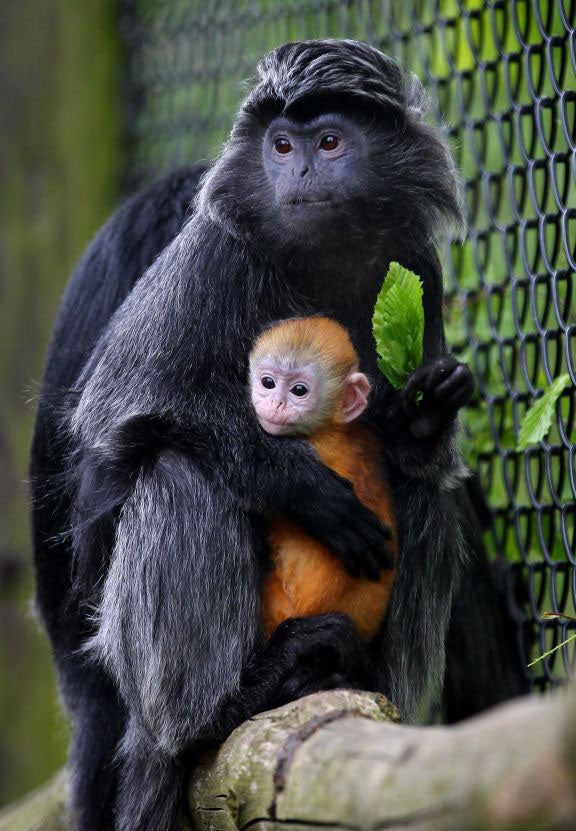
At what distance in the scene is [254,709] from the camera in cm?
324

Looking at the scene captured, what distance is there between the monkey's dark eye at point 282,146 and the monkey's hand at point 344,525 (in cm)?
96

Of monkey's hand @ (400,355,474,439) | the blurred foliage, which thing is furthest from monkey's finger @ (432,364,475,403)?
the blurred foliage

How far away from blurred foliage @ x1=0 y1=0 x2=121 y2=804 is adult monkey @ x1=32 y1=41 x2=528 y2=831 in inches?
68.0

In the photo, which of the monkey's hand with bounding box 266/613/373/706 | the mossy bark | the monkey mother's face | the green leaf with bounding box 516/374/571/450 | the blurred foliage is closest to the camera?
the mossy bark

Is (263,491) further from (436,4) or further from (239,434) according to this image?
(436,4)

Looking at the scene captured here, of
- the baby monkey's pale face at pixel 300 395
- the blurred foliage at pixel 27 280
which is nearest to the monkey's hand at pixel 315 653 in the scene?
the baby monkey's pale face at pixel 300 395

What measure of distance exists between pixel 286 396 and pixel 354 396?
0.67 ft

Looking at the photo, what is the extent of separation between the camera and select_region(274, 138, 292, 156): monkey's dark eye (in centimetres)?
363

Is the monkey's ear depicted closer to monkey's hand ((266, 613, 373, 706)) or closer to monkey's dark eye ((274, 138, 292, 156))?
monkey's hand ((266, 613, 373, 706))

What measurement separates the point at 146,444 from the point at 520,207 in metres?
1.81

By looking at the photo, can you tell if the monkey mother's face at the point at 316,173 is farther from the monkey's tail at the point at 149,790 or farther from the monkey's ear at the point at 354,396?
the monkey's tail at the point at 149,790

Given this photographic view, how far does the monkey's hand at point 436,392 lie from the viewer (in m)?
3.38

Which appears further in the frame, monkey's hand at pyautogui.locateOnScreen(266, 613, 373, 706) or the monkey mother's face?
the monkey mother's face

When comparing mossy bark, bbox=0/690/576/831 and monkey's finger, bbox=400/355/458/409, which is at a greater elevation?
monkey's finger, bbox=400/355/458/409
